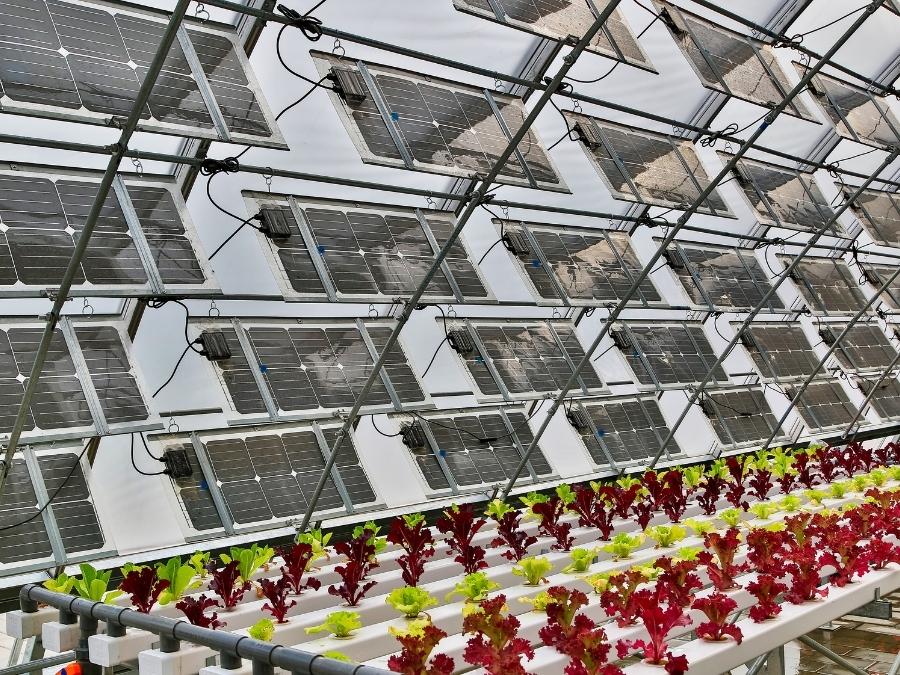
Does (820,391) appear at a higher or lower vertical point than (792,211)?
lower

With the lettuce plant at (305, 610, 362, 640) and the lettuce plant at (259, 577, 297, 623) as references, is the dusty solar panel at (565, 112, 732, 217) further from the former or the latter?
the lettuce plant at (305, 610, 362, 640)

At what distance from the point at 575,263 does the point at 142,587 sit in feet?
24.2

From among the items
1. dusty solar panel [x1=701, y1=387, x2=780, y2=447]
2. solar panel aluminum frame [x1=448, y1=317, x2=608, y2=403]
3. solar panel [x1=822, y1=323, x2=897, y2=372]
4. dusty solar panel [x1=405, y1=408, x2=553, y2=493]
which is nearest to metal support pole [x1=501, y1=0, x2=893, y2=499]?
dusty solar panel [x1=405, y1=408, x2=553, y2=493]

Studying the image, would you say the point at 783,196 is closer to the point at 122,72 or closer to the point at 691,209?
the point at 691,209

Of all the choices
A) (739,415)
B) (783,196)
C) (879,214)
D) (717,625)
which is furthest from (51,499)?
(879,214)

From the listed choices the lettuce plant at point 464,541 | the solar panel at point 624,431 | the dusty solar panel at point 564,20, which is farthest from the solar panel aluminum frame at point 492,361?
the dusty solar panel at point 564,20

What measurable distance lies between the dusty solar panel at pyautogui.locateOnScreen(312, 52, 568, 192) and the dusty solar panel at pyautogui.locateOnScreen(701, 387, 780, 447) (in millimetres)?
6257

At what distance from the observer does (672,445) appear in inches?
538

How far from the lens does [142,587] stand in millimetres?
5195

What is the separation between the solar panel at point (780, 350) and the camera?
15070mm

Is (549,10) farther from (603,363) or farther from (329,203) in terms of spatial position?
(603,363)

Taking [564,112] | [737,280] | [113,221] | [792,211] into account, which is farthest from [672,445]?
[113,221]

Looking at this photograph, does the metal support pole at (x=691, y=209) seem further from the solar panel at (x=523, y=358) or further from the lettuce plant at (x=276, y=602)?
the lettuce plant at (x=276, y=602)

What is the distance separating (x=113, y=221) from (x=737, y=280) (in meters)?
9.66
